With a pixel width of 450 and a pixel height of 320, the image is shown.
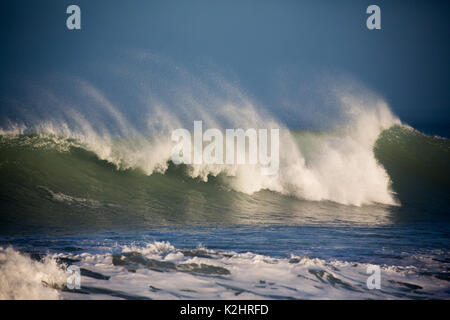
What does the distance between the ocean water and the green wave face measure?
4 centimetres

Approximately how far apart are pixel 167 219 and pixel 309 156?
618cm

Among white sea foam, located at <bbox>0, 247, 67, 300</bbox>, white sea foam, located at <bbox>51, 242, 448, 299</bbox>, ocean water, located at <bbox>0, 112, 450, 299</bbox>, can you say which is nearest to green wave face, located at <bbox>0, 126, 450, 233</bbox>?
ocean water, located at <bbox>0, 112, 450, 299</bbox>

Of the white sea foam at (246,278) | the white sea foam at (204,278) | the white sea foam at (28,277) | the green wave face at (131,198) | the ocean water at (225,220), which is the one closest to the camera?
the white sea foam at (28,277)

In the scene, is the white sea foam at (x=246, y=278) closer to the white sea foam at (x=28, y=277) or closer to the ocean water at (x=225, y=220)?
the ocean water at (x=225, y=220)

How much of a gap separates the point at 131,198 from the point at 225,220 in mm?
2586

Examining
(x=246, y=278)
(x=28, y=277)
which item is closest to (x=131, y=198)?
(x=28, y=277)

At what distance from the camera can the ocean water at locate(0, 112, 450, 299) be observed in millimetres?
4434

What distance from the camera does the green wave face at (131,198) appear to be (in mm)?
7277

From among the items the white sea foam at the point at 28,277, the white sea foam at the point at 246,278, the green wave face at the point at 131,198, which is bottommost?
the white sea foam at the point at 246,278

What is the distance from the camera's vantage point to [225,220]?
7719mm

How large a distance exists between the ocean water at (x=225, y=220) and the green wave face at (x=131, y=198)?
0.04m

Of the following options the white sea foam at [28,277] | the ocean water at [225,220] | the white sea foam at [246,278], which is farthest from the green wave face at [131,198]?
the white sea foam at [246,278]

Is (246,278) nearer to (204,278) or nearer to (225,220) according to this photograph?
(204,278)
